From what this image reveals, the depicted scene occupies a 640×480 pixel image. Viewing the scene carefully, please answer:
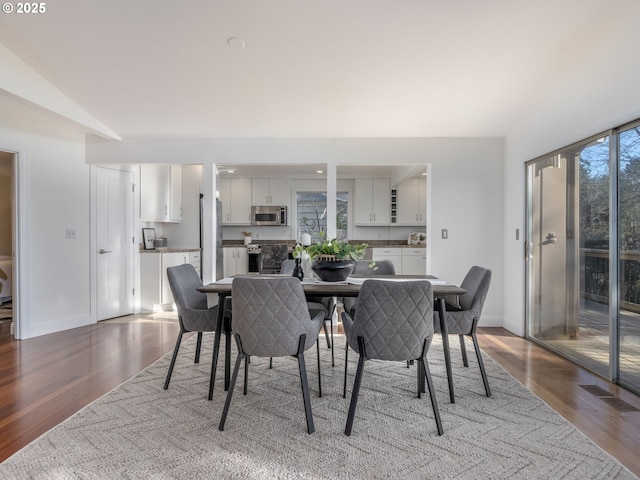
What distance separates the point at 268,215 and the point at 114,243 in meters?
3.02

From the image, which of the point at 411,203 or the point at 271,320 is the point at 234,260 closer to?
the point at 411,203

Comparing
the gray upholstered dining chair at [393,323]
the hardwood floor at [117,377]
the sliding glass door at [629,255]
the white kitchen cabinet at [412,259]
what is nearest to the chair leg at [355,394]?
the gray upholstered dining chair at [393,323]

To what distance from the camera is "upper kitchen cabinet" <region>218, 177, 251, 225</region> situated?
716 centimetres

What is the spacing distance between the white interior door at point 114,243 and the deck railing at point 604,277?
4850 mm

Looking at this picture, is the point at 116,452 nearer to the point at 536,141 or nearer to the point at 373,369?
the point at 373,369

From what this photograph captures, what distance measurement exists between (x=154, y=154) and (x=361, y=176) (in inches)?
152

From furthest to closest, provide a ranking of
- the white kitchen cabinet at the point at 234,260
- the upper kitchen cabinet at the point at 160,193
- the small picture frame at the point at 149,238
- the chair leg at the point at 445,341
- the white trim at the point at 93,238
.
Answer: the white kitchen cabinet at the point at 234,260
the small picture frame at the point at 149,238
the upper kitchen cabinet at the point at 160,193
the white trim at the point at 93,238
the chair leg at the point at 445,341

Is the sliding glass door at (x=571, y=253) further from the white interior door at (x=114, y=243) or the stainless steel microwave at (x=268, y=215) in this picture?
the white interior door at (x=114, y=243)

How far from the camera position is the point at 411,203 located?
6.97 meters

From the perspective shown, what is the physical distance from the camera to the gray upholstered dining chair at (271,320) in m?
1.88

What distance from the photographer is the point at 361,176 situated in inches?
276

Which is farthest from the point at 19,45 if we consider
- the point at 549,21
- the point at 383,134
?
the point at 549,21

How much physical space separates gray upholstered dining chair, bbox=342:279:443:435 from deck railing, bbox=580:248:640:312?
1599 millimetres

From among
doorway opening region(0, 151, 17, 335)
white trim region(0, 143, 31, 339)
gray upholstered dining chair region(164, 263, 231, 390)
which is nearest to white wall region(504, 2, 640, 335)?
gray upholstered dining chair region(164, 263, 231, 390)
